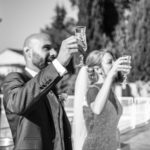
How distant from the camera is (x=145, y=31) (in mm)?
24219

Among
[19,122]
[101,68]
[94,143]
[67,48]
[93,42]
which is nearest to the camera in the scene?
[67,48]

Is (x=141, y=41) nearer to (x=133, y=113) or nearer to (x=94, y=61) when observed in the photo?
(x=133, y=113)

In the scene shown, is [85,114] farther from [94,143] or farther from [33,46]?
[33,46]

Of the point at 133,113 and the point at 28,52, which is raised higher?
the point at 28,52

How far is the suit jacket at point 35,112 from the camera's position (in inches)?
65.3

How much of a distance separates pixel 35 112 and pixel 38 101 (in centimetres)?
15

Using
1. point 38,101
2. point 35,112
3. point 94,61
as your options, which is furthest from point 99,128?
point 38,101

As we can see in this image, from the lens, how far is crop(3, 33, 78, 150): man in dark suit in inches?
65.1

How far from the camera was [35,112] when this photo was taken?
6.21 feet

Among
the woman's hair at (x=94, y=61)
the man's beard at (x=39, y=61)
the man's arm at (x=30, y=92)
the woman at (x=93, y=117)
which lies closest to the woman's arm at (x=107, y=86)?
the woman at (x=93, y=117)

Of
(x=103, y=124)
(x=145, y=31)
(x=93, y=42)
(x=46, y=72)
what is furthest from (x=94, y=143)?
(x=145, y=31)

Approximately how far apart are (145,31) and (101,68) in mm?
21925

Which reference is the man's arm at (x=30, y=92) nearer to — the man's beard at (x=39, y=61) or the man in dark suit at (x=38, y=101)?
the man in dark suit at (x=38, y=101)

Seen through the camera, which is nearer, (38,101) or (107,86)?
(38,101)
